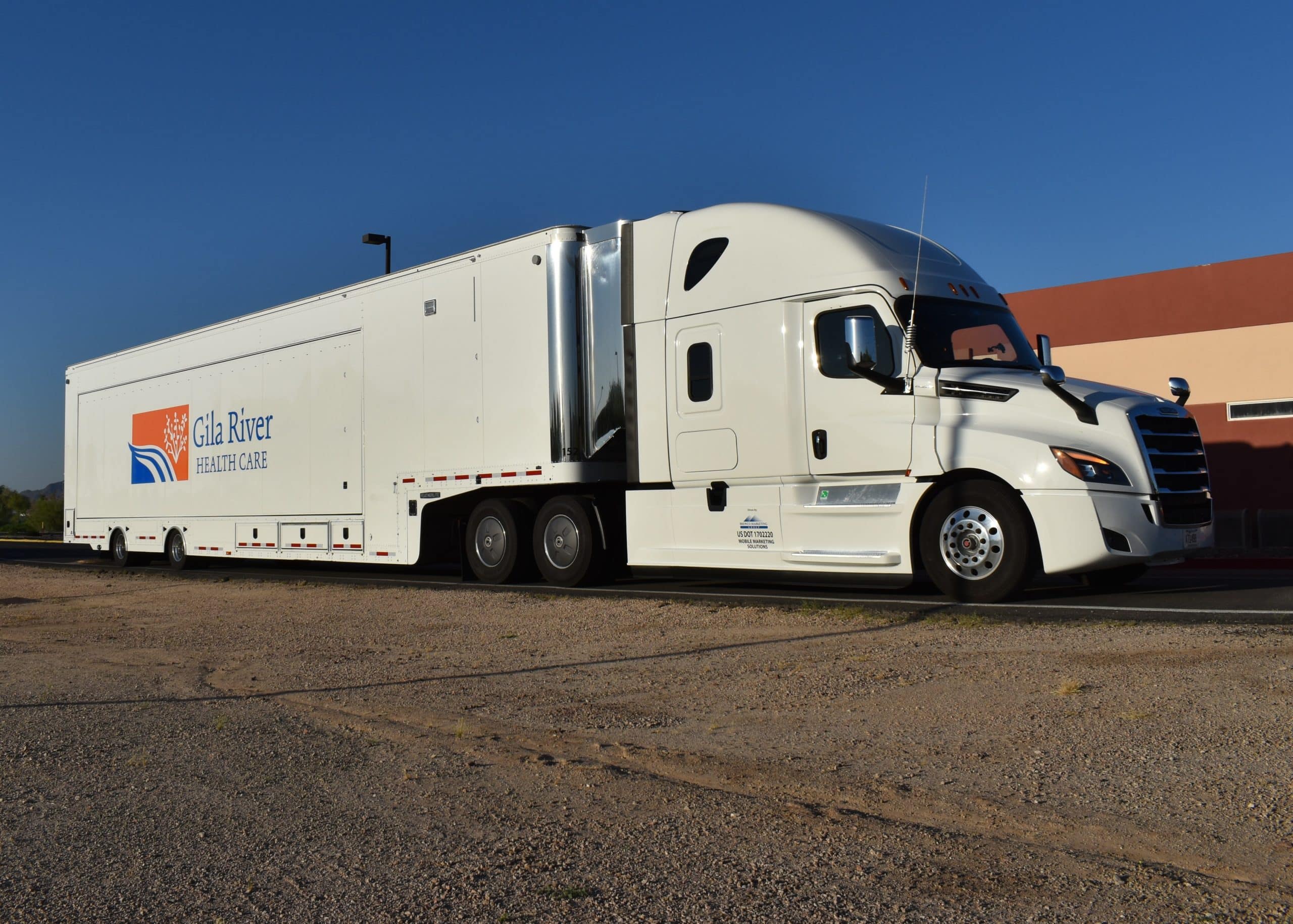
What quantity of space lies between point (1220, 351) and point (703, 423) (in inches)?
521

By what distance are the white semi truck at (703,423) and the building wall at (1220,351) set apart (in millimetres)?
10392

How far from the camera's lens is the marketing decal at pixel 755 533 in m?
11.5

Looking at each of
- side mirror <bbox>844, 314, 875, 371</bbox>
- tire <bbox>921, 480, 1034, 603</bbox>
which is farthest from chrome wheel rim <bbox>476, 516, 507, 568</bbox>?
tire <bbox>921, 480, 1034, 603</bbox>

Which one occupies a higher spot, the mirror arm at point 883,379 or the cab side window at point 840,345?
the cab side window at point 840,345

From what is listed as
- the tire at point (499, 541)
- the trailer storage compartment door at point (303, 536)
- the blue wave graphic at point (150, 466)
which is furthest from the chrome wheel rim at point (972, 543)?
the blue wave graphic at point (150, 466)

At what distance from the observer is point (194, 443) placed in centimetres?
1923

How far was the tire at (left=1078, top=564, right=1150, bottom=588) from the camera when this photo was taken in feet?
37.1

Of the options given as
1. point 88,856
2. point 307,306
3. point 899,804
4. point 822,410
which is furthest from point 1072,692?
point 307,306

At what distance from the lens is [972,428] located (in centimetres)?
1005

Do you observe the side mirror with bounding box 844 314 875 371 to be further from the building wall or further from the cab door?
the building wall

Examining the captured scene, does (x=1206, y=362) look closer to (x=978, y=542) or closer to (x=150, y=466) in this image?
(x=978, y=542)

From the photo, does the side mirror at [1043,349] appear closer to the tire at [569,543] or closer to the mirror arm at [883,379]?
the mirror arm at [883,379]

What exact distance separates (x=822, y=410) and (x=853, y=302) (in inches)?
41.8

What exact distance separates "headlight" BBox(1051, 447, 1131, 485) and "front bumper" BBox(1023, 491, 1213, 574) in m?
0.11
